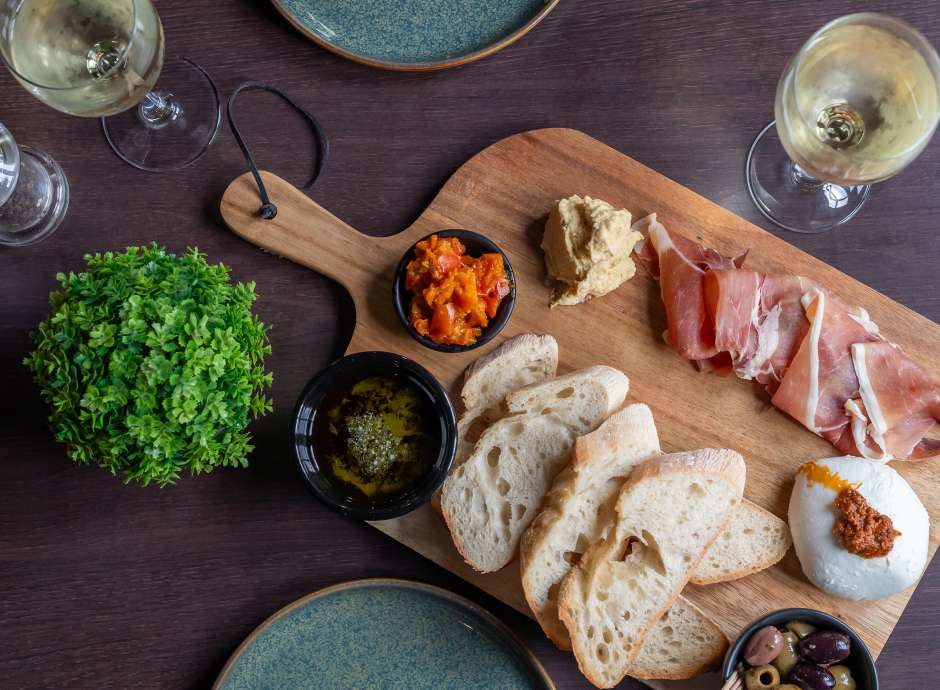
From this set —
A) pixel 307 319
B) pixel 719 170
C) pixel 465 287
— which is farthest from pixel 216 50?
pixel 719 170

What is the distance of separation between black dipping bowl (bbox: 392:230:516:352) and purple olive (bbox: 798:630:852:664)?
0.95 meters

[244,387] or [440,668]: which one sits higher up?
[244,387]

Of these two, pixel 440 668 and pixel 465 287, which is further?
pixel 440 668

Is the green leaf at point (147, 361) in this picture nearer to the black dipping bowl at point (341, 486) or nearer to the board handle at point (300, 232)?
the black dipping bowl at point (341, 486)

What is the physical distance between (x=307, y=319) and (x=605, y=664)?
1051 millimetres

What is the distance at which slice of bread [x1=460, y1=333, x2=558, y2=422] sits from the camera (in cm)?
190

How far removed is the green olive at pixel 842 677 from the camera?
5.79 ft

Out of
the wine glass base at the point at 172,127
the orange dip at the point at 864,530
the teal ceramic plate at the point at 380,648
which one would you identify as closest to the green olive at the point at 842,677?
the orange dip at the point at 864,530

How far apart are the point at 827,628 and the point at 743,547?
23 centimetres

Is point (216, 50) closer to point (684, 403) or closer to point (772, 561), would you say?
point (684, 403)

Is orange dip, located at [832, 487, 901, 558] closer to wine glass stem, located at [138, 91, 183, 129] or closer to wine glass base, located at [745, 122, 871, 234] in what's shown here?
wine glass base, located at [745, 122, 871, 234]

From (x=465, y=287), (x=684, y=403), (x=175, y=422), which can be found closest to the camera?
(x=175, y=422)

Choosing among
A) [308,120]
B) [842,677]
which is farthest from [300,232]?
[842,677]

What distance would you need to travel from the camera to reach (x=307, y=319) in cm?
200
